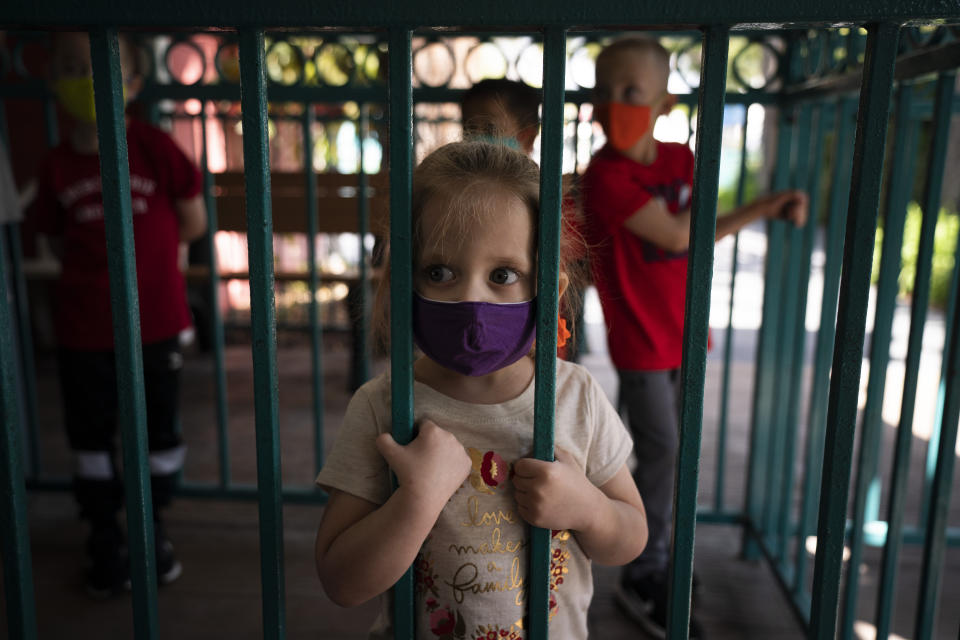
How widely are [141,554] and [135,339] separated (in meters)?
0.27

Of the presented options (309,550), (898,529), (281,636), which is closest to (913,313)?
(898,529)

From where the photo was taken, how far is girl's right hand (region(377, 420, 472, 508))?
0.86 m

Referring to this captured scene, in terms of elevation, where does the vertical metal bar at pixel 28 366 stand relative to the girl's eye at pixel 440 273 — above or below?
below

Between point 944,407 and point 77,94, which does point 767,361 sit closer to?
point 944,407

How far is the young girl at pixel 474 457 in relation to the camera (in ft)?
2.87

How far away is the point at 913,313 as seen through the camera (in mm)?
1462

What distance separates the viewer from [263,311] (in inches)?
33.7

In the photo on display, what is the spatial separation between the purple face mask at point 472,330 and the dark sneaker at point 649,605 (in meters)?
1.43

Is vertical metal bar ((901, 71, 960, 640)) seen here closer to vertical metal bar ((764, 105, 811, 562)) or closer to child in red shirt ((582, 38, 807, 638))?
child in red shirt ((582, 38, 807, 638))

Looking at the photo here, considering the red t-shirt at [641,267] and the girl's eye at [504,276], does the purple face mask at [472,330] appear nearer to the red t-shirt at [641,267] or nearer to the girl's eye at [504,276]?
the girl's eye at [504,276]

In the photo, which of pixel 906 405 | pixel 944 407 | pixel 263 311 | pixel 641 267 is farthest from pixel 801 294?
pixel 263 311

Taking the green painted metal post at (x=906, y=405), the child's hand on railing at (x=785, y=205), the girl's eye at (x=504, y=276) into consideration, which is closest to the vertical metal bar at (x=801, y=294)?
the child's hand on railing at (x=785, y=205)

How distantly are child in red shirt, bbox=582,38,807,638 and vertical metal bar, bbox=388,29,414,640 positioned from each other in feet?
2.85

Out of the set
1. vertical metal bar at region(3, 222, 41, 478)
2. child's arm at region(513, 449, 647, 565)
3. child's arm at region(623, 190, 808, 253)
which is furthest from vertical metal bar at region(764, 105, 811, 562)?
vertical metal bar at region(3, 222, 41, 478)
